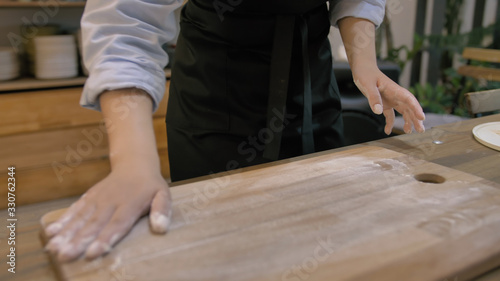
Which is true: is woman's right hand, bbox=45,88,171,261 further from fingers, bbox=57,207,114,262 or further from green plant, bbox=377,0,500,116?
green plant, bbox=377,0,500,116

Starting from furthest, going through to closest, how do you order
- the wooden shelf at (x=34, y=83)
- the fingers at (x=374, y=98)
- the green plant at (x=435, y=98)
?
the green plant at (x=435, y=98) → the wooden shelf at (x=34, y=83) → the fingers at (x=374, y=98)

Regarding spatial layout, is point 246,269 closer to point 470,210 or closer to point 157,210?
point 157,210

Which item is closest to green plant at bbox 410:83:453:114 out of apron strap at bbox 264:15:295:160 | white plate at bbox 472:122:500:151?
white plate at bbox 472:122:500:151

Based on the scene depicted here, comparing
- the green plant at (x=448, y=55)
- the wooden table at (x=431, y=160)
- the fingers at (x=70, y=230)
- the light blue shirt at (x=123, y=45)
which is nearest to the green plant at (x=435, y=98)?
the green plant at (x=448, y=55)

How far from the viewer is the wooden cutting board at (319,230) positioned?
502 mm

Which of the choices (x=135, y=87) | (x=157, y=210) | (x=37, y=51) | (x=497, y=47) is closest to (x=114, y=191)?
(x=157, y=210)

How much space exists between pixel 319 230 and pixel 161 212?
0.23m

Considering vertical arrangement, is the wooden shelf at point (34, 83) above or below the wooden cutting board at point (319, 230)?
below

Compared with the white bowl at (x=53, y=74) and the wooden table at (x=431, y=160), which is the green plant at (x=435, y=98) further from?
the white bowl at (x=53, y=74)

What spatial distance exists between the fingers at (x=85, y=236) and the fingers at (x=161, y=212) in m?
0.06

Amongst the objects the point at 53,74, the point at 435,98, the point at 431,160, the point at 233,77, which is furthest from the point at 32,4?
the point at 435,98

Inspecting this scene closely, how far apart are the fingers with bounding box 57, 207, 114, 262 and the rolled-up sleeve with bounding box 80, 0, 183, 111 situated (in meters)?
0.22

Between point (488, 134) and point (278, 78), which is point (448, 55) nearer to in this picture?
point (488, 134)

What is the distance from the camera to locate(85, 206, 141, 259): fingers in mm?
524
